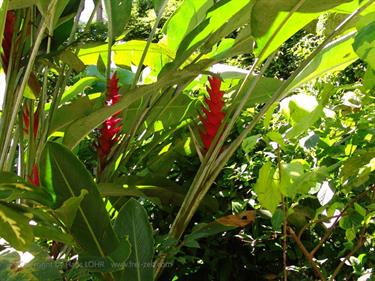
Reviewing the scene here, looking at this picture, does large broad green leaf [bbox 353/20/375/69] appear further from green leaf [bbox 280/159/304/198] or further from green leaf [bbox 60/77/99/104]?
green leaf [bbox 60/77/99/104]

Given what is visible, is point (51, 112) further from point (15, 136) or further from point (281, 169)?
point (281, 169)

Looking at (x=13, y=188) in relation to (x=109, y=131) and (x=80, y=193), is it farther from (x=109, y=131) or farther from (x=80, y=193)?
(x=109, y=131)

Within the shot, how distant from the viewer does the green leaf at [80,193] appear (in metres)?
1.17

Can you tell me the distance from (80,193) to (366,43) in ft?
1.99

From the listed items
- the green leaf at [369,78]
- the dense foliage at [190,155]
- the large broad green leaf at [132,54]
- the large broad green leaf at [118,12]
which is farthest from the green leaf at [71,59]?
the green leaf at [369,78]

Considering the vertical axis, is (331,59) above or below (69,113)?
above

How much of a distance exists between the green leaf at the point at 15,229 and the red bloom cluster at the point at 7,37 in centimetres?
52

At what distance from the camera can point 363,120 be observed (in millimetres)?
1399

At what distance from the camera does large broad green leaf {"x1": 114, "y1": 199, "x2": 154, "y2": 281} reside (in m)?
1.24

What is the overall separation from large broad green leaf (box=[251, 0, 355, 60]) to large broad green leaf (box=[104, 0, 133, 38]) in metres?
0.44

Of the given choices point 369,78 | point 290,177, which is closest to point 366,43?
point 369,78

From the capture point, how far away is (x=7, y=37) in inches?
54.0

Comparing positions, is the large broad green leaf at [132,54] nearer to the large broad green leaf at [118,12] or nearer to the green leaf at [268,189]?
the large broad green leaf at [118,12]

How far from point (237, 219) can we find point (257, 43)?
1.23 ft
